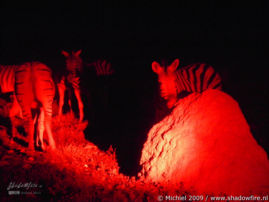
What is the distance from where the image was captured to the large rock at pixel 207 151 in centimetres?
383

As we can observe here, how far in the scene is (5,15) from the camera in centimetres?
2162

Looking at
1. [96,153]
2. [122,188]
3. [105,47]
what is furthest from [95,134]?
[105,47]

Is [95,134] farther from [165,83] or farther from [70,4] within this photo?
[70,4]

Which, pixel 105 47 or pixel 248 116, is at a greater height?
pixel 105 47

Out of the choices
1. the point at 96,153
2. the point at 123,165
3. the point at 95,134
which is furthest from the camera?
the point at 95,134

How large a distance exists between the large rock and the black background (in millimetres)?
970

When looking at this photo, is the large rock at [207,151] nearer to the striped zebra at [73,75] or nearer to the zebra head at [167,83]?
the zebra head at [167,83]

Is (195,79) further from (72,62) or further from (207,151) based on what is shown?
(72,62)

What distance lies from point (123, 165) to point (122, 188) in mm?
1533

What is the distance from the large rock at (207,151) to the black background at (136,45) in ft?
3.18


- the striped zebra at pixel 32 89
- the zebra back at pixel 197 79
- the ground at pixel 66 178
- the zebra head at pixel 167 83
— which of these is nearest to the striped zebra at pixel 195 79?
the zebra back at pixel 197 79

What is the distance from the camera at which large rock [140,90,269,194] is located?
3.83m

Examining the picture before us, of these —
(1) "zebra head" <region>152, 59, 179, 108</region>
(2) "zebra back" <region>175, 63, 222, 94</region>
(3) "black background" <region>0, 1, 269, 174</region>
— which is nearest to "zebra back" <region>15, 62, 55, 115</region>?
(3) "black background" <region>0, 1, 269, 174</region>

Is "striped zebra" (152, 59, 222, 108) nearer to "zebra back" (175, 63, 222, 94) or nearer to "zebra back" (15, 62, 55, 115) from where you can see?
"zebra back" (175, 63, 222, 94)
